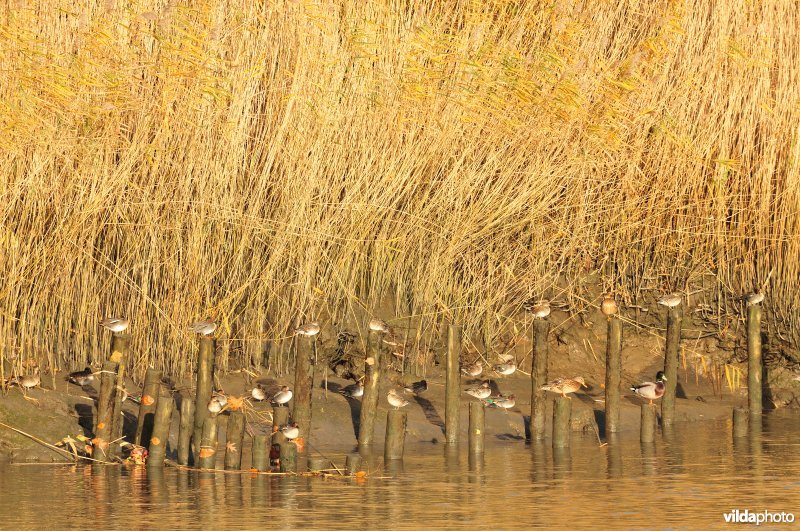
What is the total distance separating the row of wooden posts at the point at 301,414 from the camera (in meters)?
9.45

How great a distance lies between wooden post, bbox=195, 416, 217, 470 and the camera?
936 cm

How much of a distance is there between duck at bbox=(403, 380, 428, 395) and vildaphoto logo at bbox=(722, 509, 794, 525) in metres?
3.90

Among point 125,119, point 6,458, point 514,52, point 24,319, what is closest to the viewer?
point 6,458

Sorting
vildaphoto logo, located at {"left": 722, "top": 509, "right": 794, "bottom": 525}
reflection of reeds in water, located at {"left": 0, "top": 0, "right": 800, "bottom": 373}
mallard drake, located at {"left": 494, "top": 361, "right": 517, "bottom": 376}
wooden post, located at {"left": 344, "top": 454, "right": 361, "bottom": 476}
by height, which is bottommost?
vildaphoto logo, located at {"left": 722, "top": 509, "right": 794, "bottom": 525}

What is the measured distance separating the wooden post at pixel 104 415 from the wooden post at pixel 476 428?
2408mm

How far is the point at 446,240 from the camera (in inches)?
465

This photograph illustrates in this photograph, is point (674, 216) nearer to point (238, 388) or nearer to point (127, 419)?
point (238, 388)

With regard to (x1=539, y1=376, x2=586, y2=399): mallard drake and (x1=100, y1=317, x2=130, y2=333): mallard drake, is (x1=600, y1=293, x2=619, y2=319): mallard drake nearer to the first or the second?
(x1=539, y1=376, x2=586, y2=399): mallard drake

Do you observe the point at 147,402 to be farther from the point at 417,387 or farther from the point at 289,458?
the point at 417,387

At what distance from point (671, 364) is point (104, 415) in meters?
4.59

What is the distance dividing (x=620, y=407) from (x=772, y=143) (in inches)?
107

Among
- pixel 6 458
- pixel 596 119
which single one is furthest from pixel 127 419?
pixel 596 119

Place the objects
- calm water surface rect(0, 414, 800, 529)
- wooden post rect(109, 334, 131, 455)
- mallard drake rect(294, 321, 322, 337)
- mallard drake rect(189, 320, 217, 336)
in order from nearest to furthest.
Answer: calm water surface rect(0, 414, 800, 529) < wooden post rect(109, 334, 131, 455) < mallard drake rect(294, 321, 322, 337) < mallard drake rect(189, 320, 217, 336)

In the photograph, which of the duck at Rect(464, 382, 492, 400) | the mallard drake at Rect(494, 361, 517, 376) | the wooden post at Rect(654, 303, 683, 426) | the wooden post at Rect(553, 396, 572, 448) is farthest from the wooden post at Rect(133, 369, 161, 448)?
the wooden post at Rect(654, 303, 683, 426)
